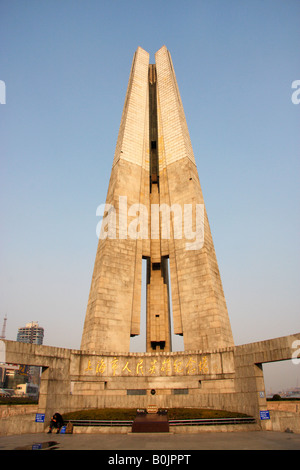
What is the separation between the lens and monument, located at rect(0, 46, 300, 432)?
17766mm

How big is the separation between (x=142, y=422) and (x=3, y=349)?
7413 mm

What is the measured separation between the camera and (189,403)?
741 inches

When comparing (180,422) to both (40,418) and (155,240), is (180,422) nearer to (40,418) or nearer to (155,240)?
(40,418)

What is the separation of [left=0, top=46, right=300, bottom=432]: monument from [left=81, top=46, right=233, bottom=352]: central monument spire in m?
0.09

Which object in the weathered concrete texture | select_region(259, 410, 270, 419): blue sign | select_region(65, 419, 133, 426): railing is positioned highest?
the weathered concrete texture

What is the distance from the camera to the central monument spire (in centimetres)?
2330

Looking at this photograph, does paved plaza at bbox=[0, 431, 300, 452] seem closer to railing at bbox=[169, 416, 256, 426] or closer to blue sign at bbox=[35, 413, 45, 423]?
railing at bbox=[169, 416, 256, 426]

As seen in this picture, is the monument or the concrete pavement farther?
the monument

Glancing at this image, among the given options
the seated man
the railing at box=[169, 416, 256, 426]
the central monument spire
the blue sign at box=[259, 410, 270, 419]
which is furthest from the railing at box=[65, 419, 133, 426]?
the central monument spire

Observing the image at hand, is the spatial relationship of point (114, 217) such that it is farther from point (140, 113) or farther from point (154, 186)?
point (140, 113)

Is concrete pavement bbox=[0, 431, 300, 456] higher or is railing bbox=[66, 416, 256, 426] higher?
railing bbox=[66, 416, 256, 426]

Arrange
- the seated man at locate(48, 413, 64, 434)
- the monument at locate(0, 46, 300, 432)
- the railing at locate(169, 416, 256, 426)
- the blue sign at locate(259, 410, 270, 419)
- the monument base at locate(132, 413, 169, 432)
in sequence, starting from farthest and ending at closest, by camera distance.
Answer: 1. the monument at locate(0, 46, 300, 432)
2. the blue sign at locate(259, 410, 270, 419)
3. the seated man at locate(48, 413, 64, 434)
4. the railing at locate(169, 416, 256, 426)
5. the monument base at locate(132, 413, 169, 432)

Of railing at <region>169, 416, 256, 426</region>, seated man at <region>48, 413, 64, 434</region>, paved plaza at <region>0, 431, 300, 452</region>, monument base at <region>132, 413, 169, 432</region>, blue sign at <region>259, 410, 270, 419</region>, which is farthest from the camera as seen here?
blue sign at <region>259, 410, 270, 419</region>
